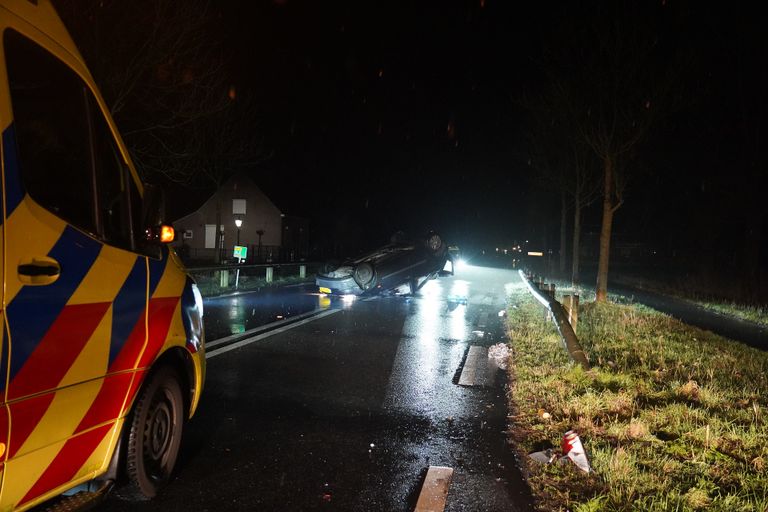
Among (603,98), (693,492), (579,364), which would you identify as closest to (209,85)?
(603,98)

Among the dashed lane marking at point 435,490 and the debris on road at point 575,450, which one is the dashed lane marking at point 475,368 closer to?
the debris on road at point 575,450

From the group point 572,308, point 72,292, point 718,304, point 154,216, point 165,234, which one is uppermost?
point 154,216

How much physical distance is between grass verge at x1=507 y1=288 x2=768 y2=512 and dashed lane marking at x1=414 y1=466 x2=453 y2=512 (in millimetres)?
639

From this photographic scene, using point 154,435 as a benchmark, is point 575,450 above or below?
below

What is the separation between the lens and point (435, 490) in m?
3.93

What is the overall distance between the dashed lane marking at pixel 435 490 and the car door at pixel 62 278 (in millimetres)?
2005

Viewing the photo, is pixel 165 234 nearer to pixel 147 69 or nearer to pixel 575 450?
pixel 575 450

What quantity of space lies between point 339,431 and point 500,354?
14.2 feet

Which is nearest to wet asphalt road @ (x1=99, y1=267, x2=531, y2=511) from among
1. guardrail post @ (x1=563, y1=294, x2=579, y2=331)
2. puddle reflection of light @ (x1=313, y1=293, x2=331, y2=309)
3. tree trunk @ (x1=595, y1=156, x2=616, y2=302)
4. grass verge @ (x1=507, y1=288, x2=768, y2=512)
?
grass verge @ (x1=507, y1=288, x2=768, y2=512)

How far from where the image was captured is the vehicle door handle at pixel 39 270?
243 cm

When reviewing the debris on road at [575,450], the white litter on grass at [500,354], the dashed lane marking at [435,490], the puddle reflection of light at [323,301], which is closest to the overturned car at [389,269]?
the puddle reflection of light at [323,301]

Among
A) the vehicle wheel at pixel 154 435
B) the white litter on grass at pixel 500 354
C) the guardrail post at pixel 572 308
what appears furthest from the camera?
the guardrail post at pixel 572 308

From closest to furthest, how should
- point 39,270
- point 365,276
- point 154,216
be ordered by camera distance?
point 39,270, point 154,216, point 365,276

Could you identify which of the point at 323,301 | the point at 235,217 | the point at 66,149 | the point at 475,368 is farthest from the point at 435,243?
the point at 235,217
